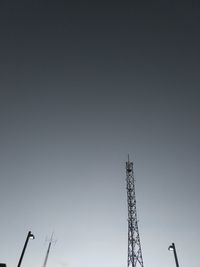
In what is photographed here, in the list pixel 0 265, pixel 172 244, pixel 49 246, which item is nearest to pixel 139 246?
pixel 172 244

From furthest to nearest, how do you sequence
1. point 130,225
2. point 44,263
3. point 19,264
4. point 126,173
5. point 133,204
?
point 44,263, point 126,173, point 133,204, point 130,225, point 19,264

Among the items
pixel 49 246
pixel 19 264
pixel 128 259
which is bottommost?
pixel 19 264

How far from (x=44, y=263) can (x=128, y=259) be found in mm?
102224

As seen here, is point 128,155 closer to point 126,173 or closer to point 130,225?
point 126,173

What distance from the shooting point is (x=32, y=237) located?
61.2 ft

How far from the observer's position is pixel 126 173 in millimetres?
38094

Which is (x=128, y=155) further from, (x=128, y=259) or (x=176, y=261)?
(x=176, y=261)

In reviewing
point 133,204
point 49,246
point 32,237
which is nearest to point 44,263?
point 49,246

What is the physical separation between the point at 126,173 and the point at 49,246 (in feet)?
317

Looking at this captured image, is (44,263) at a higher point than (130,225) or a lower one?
higher

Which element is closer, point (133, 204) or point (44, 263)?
point (133, 204)

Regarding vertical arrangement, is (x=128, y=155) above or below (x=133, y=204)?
above

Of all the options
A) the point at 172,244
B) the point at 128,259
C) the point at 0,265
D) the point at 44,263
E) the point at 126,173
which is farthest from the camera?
the point at 44,263

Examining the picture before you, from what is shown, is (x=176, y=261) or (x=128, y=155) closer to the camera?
(x=176, y=261)
